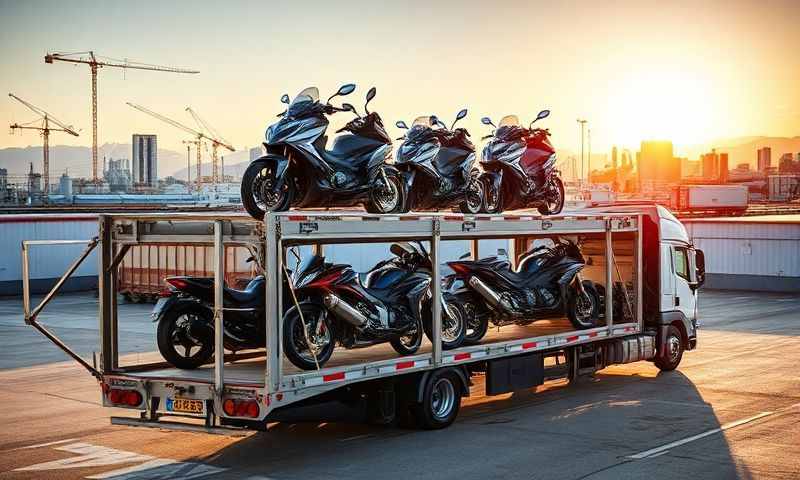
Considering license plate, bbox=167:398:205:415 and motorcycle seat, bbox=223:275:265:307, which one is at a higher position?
motorcycle seat, bbox=223:275:265:307

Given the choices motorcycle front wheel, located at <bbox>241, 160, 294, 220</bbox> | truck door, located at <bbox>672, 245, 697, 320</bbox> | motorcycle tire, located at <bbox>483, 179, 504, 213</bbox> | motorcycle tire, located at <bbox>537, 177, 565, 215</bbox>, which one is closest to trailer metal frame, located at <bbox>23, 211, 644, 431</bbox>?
motorcycle front wheel, located at <bbox>241, 160, 294, 220</bbox>

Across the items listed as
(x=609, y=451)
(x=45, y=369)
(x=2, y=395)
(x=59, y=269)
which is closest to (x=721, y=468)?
(x=609, y=451)

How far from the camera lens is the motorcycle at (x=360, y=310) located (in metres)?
11.9

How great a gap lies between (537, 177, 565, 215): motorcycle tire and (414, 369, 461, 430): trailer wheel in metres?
5.27

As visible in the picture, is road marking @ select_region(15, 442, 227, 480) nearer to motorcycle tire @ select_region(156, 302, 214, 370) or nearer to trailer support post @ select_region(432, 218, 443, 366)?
motorcycle tire @ select_region(156, 302, 214, 370)

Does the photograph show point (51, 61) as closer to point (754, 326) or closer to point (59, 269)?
point (59, 269)

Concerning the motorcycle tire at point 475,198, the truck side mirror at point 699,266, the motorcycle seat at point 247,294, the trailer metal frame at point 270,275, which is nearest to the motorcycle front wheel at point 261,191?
the motorcycle seat at point 247,294

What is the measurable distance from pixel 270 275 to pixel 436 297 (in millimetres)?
3087

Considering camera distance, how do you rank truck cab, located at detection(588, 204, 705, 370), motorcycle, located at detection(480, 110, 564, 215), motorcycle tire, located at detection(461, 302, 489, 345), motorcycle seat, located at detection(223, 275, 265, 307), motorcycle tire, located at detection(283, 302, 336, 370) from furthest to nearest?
truck cab, located at detection(588, 204, 705, 370) < motorcycle, located at detection(480, 110, 564, 215) < motorcycle tire, located at detection(461, 302, 489, 345) < motorcycle seat, located at detection(223, 275, 265, 307) < motorcycle tire, located at detection(283, 302, 336, 370)

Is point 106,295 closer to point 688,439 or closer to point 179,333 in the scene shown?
point 179,333

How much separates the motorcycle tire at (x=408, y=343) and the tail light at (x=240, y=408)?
2.77m

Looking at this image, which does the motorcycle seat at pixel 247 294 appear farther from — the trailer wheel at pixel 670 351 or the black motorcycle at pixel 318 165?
the trailer wheel at pixel 670 351

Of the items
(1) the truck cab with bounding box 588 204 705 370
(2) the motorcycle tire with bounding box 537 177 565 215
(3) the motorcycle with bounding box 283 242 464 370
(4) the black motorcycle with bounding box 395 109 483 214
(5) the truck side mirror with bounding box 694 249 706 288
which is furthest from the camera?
(5) the truck side mirror with bounding box 694 249 706 288

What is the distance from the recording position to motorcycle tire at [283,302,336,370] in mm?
11656
